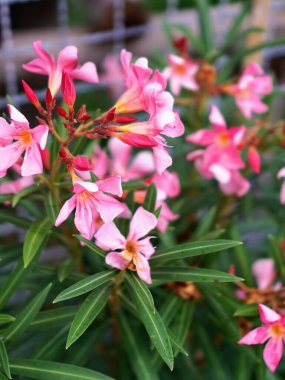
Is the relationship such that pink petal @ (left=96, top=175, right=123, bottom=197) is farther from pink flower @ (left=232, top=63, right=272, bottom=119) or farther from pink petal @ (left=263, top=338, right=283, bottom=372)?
pink flower @ (left=232, top=63, right=272, bottom=119)

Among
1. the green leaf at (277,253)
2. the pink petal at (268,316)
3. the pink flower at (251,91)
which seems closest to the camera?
the pink petal at (268,316)

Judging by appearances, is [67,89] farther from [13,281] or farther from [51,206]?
[13,281]

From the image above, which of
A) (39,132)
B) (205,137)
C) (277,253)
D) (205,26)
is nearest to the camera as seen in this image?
(39,132)

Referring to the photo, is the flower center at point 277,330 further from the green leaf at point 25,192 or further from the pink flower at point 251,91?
the pink flower at point 251,91

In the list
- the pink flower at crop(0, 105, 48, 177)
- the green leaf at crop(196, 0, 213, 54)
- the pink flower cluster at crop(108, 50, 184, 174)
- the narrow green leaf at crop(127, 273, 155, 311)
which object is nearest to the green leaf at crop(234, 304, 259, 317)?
the narrow green leaf at crop(127, 273, 155, 311)

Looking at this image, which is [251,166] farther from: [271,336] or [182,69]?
[271,336]

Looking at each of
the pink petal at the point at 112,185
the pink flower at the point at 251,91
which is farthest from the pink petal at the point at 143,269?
the pink flower at the point at 251,91

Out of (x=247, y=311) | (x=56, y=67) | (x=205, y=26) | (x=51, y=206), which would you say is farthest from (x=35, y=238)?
(x=205, y=26)
